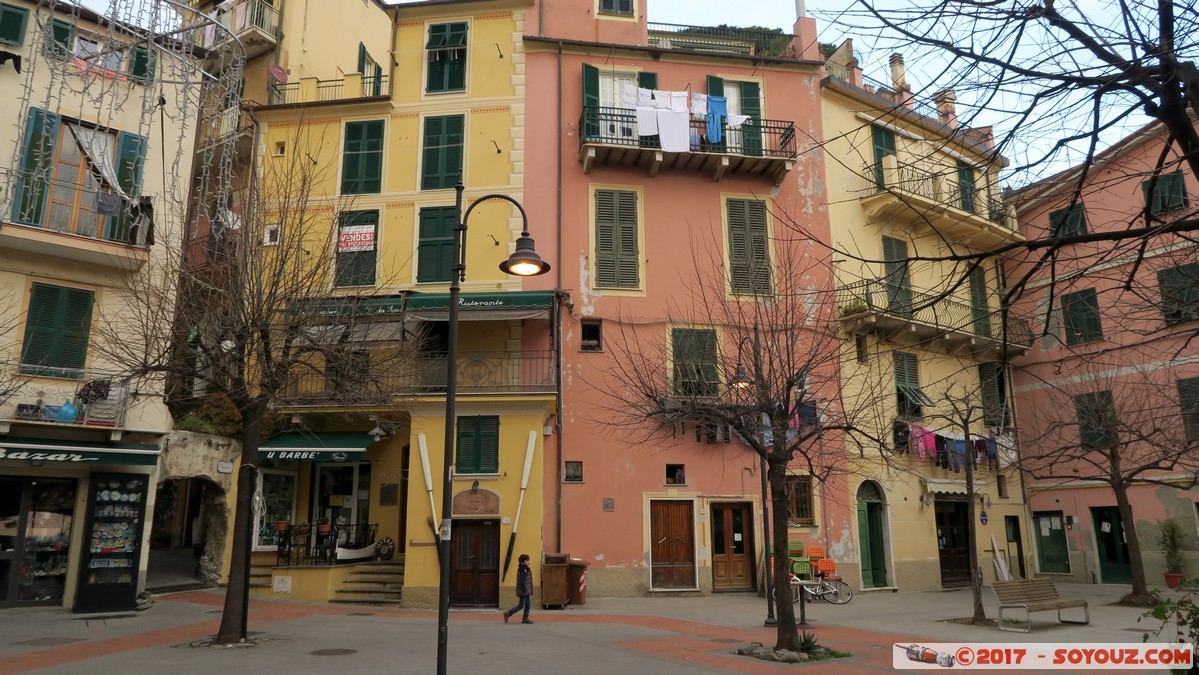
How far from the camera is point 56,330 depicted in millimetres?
16297

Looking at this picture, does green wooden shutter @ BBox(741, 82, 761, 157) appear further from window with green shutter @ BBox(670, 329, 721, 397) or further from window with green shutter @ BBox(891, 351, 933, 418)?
window with green shutter @ BBox(891, 351, 933, 418)

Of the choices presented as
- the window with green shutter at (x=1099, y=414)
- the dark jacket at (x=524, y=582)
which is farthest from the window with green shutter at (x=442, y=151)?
the window with green shutter at (x=1099, y=414)

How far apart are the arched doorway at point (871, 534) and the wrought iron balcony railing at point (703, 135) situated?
9.68 meters

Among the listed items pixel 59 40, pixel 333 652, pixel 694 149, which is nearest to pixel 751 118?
pixel 694 149

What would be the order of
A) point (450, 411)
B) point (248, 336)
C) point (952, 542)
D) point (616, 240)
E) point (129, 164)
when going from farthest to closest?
1. point (952, 542)
2. point (616, 240)
3. point (129, 164)
4. point (248, 336)
5. point (450, 411)

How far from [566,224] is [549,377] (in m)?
4.51

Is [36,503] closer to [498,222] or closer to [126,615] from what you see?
[126,615]

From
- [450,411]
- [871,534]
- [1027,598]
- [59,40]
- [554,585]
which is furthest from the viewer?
[871,534]

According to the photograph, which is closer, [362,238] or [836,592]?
[836,592]

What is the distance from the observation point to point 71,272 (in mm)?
16656

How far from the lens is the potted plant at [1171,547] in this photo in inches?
862

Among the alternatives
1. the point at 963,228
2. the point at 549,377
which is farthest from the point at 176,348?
the point at 963,228

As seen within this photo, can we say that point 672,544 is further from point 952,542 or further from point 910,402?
point 952,542

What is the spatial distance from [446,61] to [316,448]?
11262 millimetres
